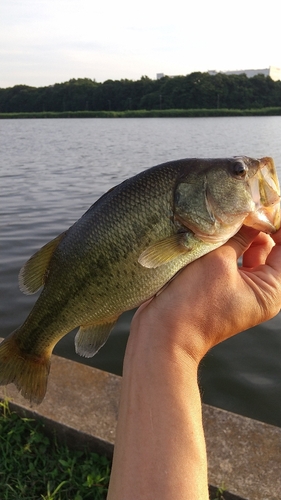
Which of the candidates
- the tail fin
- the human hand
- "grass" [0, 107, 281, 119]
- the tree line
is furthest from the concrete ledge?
the tree line

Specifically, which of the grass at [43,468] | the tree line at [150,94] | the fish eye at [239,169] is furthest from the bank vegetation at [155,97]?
the fish eye at [239,169]

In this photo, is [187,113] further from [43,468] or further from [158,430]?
[158,430]

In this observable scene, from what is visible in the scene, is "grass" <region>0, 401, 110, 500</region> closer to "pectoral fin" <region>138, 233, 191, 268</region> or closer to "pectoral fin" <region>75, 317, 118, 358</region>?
"pectoral fin" <region>75, 317, 118, 358</region>

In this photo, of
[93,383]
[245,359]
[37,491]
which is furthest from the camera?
[245,359]

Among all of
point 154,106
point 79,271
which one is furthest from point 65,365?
point 154,106

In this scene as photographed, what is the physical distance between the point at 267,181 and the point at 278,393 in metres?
3.72

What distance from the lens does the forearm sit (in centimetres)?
174

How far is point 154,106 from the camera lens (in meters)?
101

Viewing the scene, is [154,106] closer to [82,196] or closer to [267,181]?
[82,196]

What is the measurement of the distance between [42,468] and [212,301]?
213cm

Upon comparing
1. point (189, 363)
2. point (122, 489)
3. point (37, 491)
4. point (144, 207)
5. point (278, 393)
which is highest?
point (144, 207)

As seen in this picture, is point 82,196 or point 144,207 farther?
point 82,196

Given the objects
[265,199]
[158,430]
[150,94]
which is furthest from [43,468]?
[150,94]

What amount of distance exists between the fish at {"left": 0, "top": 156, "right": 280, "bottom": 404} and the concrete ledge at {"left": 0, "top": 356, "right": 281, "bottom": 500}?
4.37ft
